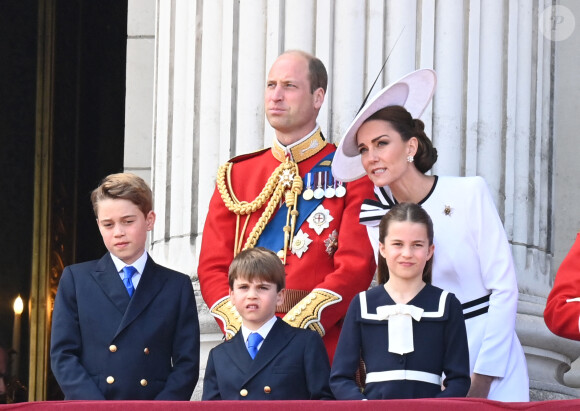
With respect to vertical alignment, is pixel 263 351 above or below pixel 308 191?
below

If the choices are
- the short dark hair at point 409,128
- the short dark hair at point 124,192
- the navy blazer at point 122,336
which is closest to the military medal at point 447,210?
the short dark hair at point 409,128

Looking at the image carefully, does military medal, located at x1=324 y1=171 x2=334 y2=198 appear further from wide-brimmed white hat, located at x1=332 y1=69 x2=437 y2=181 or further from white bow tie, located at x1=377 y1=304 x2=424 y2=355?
white bow tie, located at x1=377 y1=304 x2=424 y2=355

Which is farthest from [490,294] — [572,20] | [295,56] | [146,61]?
[146,61]

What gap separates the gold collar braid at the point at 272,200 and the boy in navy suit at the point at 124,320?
0.44 meters

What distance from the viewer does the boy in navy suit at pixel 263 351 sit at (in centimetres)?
532

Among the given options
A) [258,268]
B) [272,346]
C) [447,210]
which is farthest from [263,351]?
[447,210]

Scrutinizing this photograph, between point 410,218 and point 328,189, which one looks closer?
point 410,218

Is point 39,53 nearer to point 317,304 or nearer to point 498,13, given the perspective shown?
point 498,13

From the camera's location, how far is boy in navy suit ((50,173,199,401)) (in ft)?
17.9

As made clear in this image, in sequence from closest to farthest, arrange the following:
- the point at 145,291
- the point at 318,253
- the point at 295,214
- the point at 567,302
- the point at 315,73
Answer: the point at 567,302, the point at 145,291, the point at 318,253, the point at 295,214, the point at 315,73

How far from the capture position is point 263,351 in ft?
17.6

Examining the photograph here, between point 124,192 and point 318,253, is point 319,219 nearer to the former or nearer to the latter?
point 318,253

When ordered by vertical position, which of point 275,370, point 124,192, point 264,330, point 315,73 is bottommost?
point 275,370

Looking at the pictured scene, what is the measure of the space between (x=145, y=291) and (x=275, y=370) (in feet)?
1.98
